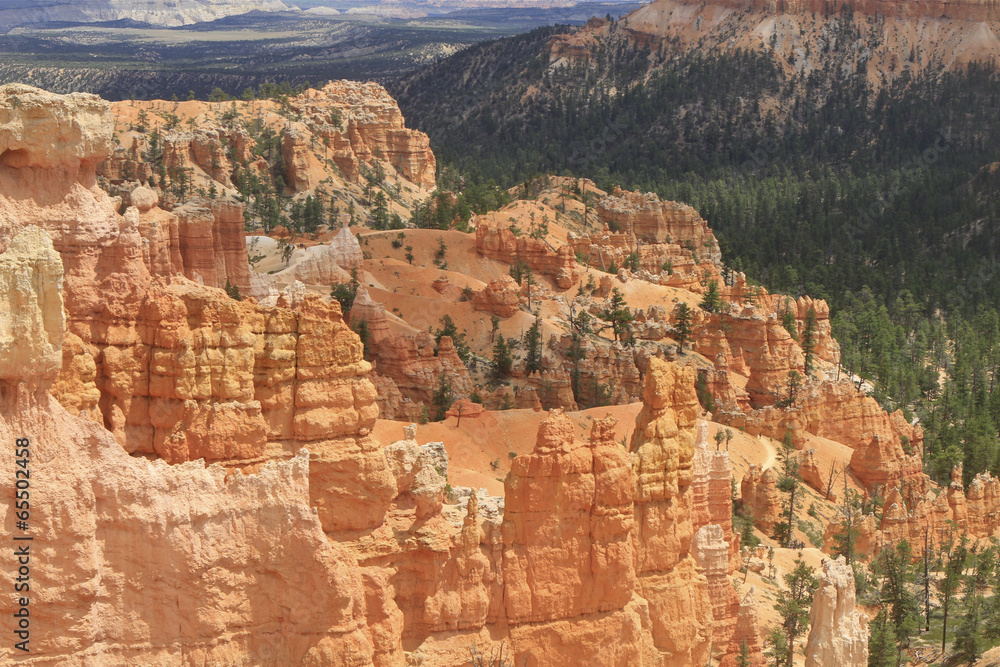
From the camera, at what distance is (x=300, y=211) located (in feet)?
322

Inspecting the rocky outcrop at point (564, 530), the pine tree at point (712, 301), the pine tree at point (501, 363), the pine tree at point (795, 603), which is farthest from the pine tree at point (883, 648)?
the pine tree at point (712, 301)

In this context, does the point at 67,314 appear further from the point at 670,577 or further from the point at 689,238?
the point at 689,238

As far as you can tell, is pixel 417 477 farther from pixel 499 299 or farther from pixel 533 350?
pixel 499 299

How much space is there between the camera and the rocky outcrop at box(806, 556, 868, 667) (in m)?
29.2

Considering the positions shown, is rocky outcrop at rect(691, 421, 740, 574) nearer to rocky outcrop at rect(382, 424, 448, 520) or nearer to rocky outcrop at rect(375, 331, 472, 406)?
rocky outcrop at rect(382, 424, 448, 520)

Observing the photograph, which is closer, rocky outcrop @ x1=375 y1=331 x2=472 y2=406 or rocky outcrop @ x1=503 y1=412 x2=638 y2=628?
rocky outcrop @ x1=503 y1=412 x2=638 y2=628

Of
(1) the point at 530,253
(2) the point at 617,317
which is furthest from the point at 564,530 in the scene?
(1) the point at 530,253

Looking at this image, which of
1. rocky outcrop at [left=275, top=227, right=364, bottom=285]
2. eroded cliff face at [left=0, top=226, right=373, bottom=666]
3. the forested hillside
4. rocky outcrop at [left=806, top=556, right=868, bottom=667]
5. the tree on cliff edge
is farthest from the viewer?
the forested hillside

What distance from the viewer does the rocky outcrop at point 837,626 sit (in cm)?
2917

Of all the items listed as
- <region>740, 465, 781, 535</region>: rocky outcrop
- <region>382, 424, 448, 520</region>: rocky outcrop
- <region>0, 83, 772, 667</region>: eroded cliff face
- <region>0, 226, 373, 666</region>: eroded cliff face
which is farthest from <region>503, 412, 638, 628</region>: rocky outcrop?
<region>740, 465, 781, 535</region>: rocky outcrop

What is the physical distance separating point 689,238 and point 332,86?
142ft

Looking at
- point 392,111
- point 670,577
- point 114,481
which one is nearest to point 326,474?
point 114,481

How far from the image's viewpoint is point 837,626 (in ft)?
96.7

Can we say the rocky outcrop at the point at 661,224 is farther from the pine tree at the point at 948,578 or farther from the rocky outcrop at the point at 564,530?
the rocky outcrop at the point at 564,530
